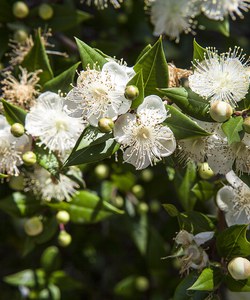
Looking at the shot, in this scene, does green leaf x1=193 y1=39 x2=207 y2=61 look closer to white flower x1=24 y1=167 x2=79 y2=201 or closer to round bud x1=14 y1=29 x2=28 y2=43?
white flower x1=24 y1=167 x2=79 y2=201

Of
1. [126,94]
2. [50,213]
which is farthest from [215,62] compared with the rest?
[50,213]

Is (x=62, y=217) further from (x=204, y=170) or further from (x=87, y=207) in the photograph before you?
(x=204, y=170)

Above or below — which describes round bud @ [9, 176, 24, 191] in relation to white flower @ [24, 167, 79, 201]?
below

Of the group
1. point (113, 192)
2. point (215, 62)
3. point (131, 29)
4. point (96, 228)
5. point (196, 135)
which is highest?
point (215, 62)

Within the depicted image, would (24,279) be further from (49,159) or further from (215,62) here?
(215,62)

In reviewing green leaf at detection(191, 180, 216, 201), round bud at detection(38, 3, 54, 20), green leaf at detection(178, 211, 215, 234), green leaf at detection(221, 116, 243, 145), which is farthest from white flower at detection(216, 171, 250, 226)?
round bud at detection(38, 3, 54, 20)

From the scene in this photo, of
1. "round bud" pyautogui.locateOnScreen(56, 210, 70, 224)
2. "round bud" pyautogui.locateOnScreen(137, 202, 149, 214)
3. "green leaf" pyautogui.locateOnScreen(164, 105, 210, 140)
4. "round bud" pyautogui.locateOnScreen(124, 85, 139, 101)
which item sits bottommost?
"round bud" pyautogui.locateOnScreen(137, 202, 149, 214)

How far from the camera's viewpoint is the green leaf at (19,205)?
2762 mm

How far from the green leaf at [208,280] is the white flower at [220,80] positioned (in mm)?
604

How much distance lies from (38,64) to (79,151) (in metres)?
0.64

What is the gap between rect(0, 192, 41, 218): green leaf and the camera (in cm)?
276

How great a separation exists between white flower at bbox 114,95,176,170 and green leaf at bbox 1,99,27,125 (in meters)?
0.43

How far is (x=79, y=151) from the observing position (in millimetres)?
2229

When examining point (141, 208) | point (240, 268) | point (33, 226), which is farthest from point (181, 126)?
point (141, 208)
